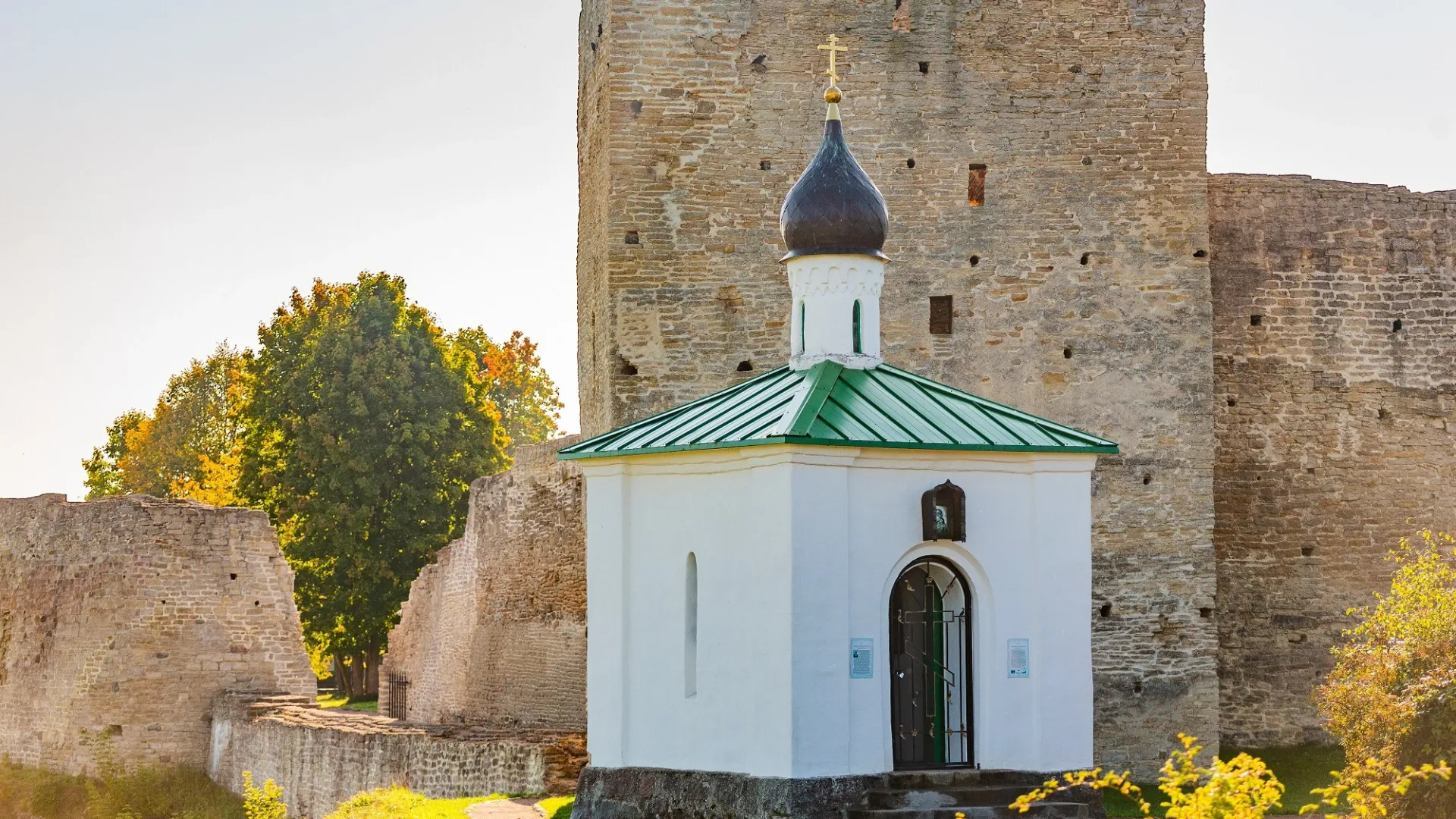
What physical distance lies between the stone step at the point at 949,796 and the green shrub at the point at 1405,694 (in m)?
2.24

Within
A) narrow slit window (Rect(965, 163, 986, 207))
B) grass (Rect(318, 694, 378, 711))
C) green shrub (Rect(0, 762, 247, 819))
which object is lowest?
green shrub (Rect(0, 762, 247, 819))

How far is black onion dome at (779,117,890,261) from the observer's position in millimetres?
13438

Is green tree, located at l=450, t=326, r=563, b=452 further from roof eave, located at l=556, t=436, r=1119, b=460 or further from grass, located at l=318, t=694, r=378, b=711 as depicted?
roof eave, located at l=556, t=436, r=1119, b=460

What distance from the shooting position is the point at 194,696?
23.8 meters

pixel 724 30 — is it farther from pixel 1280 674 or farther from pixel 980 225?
pixel 1280 674

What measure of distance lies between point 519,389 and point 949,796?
35.5 metres

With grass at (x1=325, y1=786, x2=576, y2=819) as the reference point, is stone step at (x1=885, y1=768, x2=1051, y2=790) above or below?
above

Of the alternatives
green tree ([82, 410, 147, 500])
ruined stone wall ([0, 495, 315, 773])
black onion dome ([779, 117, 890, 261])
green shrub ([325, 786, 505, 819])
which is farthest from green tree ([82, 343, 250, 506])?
black onion dome ([779, 117, 890, 261])

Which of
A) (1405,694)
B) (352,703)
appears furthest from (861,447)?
(352,703)

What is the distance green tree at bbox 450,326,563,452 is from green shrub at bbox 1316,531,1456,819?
96.6 feet

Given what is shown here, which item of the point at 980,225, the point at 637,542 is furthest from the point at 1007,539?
the point at 980,225

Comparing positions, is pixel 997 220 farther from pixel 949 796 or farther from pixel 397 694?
pixel 397 694

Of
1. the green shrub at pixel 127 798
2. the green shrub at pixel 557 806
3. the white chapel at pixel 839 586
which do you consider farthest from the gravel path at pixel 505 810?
the green shrub at pixel 127 798

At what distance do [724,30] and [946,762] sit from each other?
8.23 m
